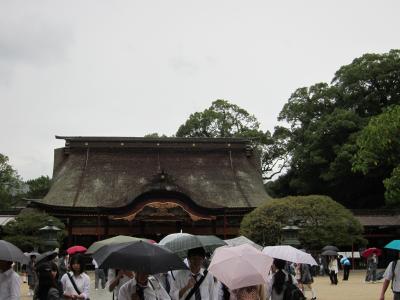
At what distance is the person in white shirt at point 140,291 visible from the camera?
19.1 ft

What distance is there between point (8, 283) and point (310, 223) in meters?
21.8

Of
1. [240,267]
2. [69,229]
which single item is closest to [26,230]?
[69,229]

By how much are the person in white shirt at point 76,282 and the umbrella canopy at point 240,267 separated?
338cm

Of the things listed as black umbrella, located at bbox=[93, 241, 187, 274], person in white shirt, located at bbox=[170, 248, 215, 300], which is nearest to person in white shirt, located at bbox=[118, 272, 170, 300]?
black umbrella, located at bbox=[93, 241, 187, 274]

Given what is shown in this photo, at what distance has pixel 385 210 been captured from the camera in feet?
119

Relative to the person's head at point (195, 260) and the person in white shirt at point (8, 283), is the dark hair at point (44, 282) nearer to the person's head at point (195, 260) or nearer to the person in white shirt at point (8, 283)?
the person in white shirt at point (8, 283)

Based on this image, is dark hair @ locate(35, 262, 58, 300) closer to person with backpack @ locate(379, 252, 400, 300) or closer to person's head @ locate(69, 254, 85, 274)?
person's head @ locate(69, 254, 85, 274)

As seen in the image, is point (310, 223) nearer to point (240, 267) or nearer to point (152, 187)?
point (152, 187)

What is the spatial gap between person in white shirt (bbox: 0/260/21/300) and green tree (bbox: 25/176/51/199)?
5850 centimetres

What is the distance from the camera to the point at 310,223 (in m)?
27.6

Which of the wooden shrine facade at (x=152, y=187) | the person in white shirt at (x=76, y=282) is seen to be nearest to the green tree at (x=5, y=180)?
the wooden shrine facade at (x=152, y=187)

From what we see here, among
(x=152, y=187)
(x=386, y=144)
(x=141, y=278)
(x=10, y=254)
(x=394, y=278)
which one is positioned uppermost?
(x=386, y=144)

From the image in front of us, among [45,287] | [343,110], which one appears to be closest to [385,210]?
[343,110]

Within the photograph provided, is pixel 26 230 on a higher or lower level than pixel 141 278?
higher
